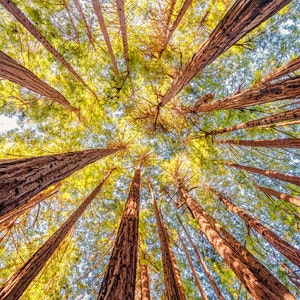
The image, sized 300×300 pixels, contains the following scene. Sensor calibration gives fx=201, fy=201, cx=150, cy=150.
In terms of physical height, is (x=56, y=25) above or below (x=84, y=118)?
above

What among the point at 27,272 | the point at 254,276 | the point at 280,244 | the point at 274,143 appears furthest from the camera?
the point at 274,143

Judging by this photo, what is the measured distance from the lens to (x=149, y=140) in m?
8.84

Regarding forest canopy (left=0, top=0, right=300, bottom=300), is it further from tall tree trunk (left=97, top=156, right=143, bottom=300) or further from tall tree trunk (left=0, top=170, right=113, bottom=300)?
tall tree trunk (left=97, top=156, right=143, bottom=300)

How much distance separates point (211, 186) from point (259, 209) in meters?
2.03

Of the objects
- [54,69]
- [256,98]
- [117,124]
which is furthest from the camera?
[117,124]

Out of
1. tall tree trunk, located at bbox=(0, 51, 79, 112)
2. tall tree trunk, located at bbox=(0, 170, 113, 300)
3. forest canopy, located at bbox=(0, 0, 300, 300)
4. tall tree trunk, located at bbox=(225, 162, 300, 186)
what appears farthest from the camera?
tall tree trunk, located at bbox=(225, 162, 300, 186)

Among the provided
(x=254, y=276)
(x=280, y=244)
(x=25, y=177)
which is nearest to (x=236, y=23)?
(x=25, y=177)

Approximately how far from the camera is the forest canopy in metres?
5.87

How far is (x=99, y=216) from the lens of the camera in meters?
8.20

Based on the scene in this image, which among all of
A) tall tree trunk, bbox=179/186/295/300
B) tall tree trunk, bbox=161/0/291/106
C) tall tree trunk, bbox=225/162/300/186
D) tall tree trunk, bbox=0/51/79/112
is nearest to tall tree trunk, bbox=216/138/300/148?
tall tree trunk, bbox=225/162/300/186

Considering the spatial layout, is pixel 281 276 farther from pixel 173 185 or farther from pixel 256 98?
pixel 256 98

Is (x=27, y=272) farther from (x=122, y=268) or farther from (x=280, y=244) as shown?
(x=280, y=244)

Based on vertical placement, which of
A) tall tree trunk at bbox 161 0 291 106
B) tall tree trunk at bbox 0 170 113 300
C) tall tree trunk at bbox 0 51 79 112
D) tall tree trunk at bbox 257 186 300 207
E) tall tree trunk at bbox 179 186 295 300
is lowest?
tall tree trunk at bbox 257 186 300 207

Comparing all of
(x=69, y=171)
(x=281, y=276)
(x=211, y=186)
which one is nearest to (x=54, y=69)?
(x=69, y=171)
